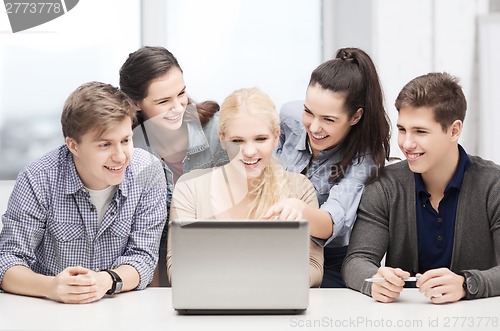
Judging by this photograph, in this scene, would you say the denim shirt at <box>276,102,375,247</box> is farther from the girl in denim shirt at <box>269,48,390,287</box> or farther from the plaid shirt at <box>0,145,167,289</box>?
the plaid shirt at <box>0,145,167,289</box>

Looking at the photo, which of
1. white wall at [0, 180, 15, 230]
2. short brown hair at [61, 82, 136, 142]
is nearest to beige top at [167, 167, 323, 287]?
short brown hair at [61, 82, 136, 142]

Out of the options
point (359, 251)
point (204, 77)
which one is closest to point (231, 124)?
point (359, 251)

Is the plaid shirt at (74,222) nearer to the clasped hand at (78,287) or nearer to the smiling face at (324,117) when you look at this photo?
the clasped hand at (78,287)

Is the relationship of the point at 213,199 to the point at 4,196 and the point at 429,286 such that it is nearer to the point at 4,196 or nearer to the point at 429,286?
the point at 429,286

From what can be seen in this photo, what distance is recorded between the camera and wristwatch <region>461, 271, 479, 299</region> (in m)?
1.68

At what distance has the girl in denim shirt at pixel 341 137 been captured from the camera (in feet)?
6.75

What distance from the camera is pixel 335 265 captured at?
218 cm

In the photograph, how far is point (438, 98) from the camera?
1.92 meters

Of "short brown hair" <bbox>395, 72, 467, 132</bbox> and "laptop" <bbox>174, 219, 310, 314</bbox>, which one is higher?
"short brown hair" <bbox>395, 72, 467, 132</bbox>

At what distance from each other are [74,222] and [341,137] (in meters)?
0.78

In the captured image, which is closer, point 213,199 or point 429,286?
point 429,286

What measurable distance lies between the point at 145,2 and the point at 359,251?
1.96 meters

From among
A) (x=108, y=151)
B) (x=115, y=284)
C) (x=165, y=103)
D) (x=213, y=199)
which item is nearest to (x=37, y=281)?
(x=115, y=284)

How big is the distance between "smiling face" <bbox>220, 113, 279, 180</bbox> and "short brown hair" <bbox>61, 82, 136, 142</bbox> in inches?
10.7
